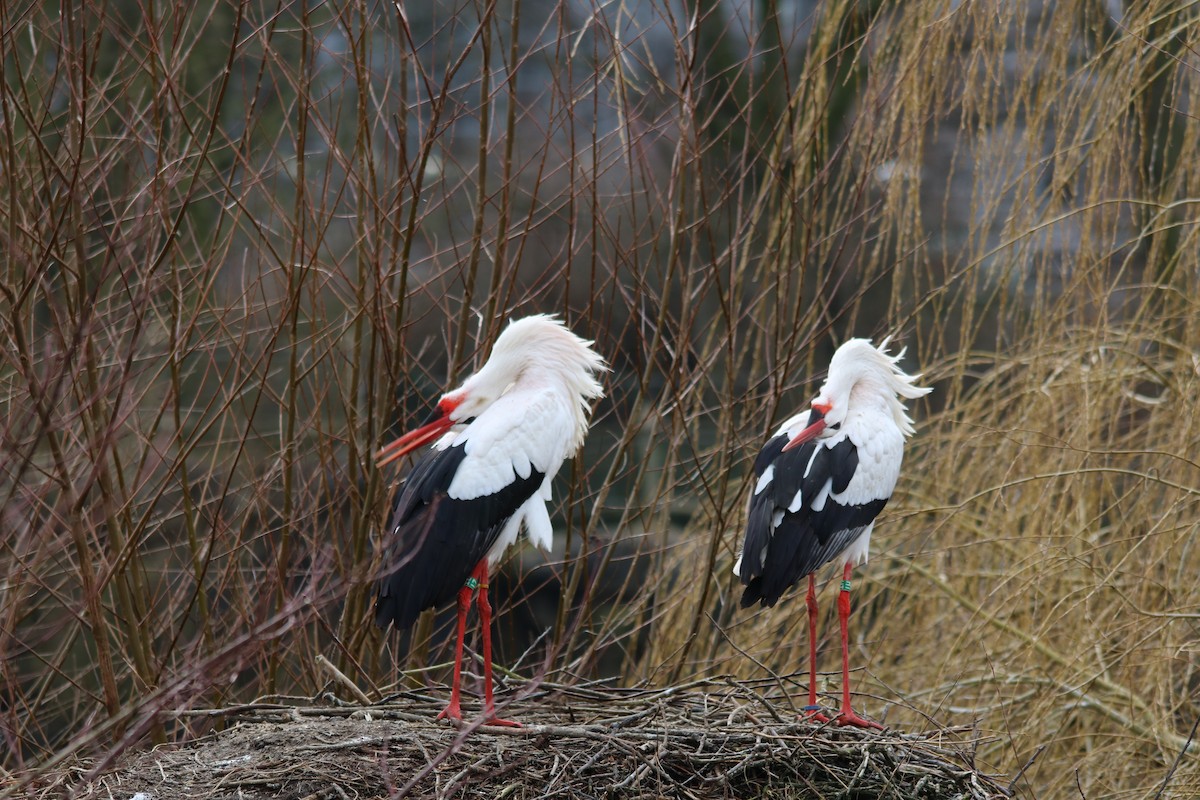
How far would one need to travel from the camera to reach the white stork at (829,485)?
15.0ft

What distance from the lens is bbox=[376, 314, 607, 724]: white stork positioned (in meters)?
4.34

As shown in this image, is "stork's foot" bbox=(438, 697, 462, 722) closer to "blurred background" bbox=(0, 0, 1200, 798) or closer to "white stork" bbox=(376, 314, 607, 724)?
"white stork" bbox=(376, 314, 607, 724)

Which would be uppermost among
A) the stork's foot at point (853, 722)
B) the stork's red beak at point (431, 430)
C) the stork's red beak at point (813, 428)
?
the stork's red beak at point (431, 430)

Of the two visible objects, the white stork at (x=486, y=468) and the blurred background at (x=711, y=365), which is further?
the blurred background at (x=711, y=365)

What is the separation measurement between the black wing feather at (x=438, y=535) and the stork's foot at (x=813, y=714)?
1.18m

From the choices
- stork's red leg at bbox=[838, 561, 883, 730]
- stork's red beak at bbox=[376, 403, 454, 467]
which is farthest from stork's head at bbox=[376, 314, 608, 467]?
stork's red leg at bbox=[838, 561, 883, 730]

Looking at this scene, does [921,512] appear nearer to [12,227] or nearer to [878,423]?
[878,423]

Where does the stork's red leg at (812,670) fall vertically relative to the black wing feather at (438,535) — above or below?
below

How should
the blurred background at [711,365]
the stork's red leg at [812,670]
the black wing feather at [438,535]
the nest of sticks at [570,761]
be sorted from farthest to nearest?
the blurred background at [711,365] → the stork's red leg at [812,670] → the black wing feather at [438,535] → the nest of sticks at [570,761]

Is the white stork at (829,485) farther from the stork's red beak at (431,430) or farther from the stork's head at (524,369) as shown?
the stork's red beak at (431,430)

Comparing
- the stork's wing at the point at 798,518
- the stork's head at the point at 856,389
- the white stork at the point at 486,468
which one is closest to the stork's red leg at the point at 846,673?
the stork's wing at the point at 798,518

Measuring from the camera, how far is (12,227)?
3.82m

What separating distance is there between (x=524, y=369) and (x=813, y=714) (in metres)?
1.52

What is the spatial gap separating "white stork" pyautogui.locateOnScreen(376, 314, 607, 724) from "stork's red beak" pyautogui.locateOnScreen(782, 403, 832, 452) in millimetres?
703
